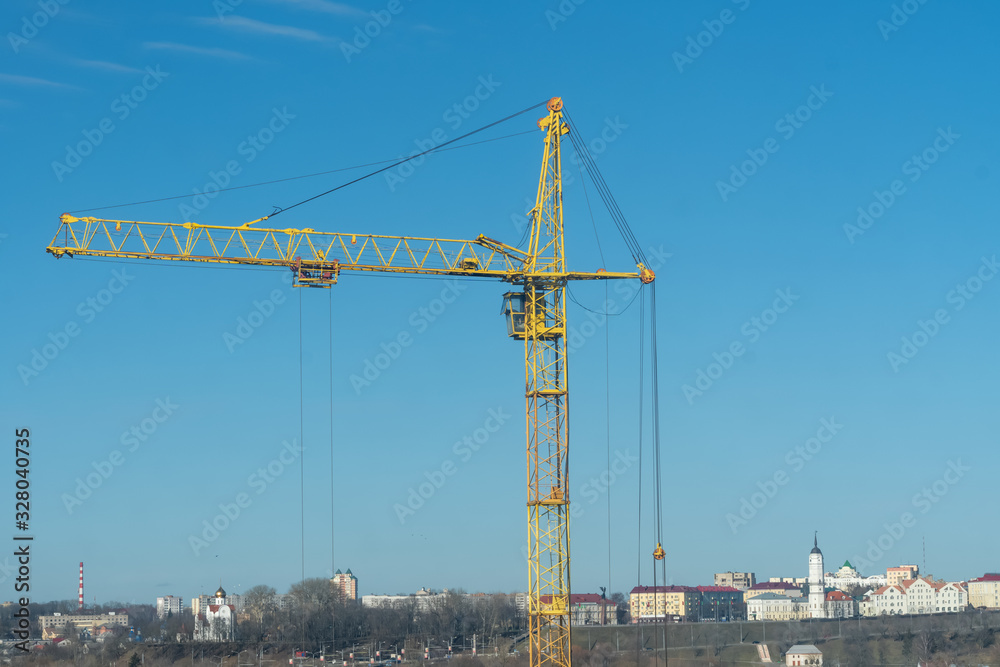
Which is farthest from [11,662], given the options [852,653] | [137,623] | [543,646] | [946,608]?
[946,608]

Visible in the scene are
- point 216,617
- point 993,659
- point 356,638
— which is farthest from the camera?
point 216,617

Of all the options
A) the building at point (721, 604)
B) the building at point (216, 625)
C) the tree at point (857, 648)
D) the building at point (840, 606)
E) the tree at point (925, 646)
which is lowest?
the building at point (721, 604)

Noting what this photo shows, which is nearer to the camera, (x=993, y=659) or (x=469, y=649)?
(x=993, y=659)

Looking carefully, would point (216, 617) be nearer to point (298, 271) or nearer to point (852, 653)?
point (852, 653)

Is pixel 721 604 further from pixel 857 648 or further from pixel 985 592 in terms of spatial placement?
pixel 857 648

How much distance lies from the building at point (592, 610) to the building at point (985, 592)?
53.6m

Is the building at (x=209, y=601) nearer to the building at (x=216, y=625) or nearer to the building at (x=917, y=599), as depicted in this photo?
the building at (x=216, y=625)

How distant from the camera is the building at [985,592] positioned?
176 meters

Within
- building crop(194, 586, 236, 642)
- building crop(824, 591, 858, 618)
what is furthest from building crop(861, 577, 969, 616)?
building crop(194, 586, 236, 642)

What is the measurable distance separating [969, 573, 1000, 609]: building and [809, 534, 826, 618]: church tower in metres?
21.7

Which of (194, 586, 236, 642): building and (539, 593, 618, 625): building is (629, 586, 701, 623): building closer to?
(539, 593, 618, 625): building

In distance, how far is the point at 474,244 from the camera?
47750 mm

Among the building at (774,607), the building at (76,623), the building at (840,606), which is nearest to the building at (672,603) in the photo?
the building at (774,607)

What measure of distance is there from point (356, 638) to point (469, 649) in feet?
41.4
